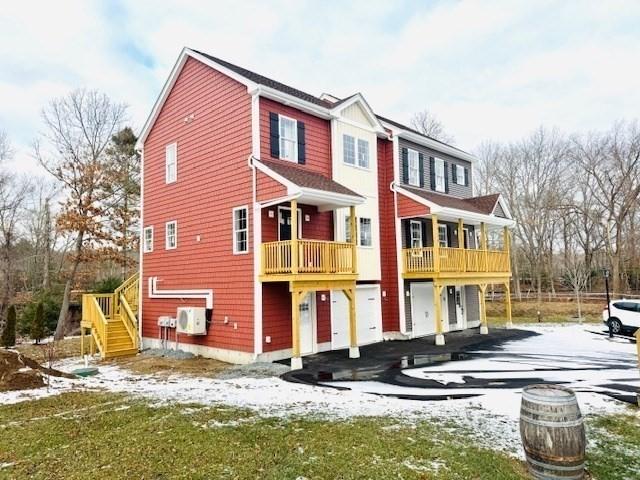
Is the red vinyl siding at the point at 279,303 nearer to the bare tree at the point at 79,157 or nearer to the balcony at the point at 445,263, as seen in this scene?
the balcony at the point at 445,263

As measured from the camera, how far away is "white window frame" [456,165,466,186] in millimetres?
20656

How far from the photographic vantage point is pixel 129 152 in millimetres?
26281

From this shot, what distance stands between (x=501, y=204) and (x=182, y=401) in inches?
662

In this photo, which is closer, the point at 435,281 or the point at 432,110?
the point at 435,281

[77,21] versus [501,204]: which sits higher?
[77,21]

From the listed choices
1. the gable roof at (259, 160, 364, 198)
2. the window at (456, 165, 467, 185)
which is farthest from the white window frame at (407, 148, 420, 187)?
the gable roof at (259, 160, 364, 198)

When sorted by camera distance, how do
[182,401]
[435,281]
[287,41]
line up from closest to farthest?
[182,401] → [435,281] → [287,41]

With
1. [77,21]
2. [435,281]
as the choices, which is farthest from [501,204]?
[77,21]

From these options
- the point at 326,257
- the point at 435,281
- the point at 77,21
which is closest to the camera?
the point at 326,257

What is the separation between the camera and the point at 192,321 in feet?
43.0

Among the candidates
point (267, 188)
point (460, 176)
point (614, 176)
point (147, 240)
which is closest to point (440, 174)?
point (460, 176)

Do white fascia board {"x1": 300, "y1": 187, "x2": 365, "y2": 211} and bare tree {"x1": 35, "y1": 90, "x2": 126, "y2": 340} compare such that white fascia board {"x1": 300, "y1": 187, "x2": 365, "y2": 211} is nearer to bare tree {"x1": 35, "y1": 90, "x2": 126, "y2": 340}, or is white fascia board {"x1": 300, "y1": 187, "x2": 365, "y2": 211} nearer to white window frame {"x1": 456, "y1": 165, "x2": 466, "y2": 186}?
white window frame {"x1": 456, "y1": 165, "x2": 466, "y2": 186}

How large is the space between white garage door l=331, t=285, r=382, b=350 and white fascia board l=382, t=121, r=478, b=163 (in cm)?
637

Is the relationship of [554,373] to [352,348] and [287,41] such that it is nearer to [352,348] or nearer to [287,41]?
[352,348]
